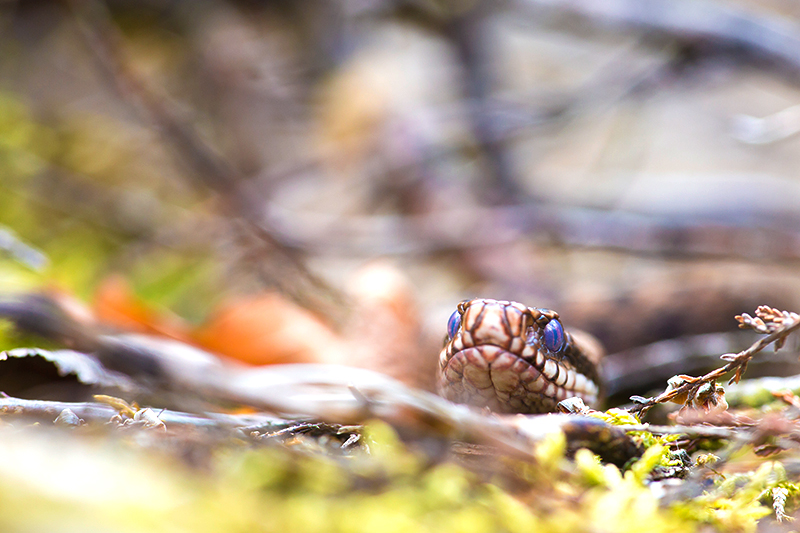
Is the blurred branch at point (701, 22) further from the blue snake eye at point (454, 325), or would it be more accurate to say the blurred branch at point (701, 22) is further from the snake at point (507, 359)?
the blue snake eye at point (454, 325)

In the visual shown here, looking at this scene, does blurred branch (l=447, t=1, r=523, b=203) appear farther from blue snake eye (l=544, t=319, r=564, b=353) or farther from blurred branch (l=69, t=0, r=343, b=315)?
blue snake eye (l=544, t=319, r=564, b=353)

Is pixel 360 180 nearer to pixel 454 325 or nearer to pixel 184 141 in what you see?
pixel 184 141

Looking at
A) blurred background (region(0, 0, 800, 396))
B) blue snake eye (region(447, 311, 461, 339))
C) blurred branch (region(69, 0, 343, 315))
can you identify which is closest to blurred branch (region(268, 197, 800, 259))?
blurred background (region(0, 0, 800, 396))

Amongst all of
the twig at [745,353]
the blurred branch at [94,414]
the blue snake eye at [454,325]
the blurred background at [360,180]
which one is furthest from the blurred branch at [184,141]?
the twig at [745,353]

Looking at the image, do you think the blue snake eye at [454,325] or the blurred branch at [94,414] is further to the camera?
the blue snake eye at [454,325]

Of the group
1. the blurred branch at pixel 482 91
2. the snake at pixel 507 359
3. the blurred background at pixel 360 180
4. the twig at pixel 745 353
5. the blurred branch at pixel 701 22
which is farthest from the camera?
the blurred branch at pixel 482 91

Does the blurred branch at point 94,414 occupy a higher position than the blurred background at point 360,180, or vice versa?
the blurred background at point 360,180

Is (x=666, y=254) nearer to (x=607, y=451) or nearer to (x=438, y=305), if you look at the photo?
(x=438, y=305)
